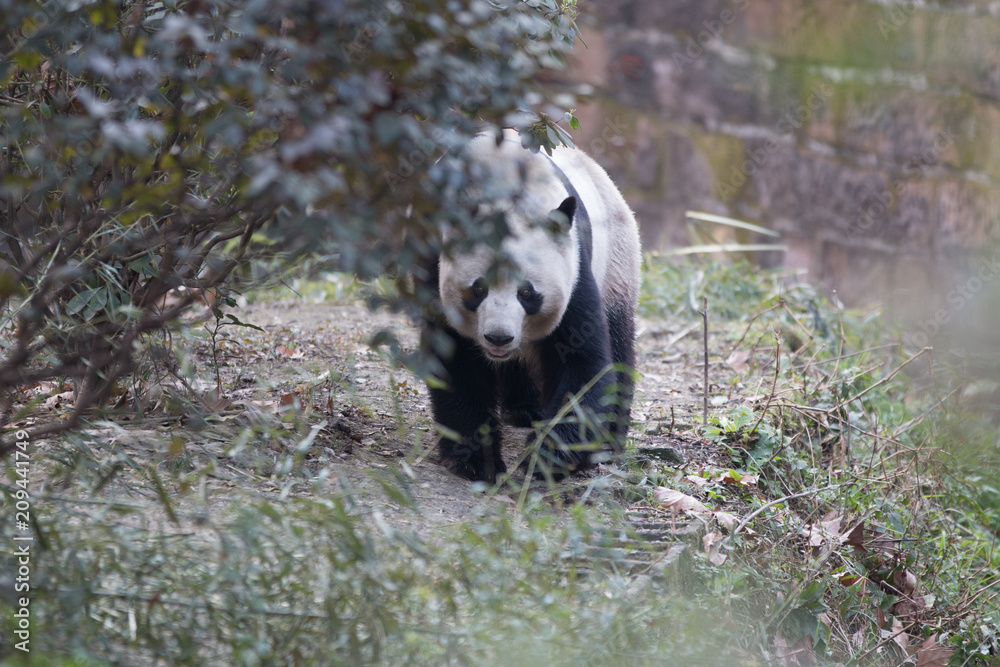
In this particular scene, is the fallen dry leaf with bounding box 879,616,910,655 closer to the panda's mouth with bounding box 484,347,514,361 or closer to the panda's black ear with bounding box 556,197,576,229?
the panda's mouth with bounding box 484,347,514,361

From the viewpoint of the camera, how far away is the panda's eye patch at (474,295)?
10.6 ft

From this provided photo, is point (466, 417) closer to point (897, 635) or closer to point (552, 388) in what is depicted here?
point (552, 388)

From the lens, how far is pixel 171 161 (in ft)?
6.73

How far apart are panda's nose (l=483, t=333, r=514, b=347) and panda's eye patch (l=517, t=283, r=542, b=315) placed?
0.14m

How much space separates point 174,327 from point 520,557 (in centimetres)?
126

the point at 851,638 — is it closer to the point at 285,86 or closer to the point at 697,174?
the point at 285,86

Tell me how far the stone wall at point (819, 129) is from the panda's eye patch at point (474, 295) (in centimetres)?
443

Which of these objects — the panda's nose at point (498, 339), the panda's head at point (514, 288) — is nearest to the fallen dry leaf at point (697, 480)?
the panda's head at point (514, 288)

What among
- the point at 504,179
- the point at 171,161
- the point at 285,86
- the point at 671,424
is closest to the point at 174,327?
the point at 171,161

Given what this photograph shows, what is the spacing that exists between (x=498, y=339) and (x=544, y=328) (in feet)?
1.06

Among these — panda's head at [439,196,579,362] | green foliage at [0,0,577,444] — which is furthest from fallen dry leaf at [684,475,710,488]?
green foliage at [0,0,577,444]

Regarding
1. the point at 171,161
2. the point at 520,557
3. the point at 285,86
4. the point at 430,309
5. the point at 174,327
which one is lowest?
the point at 520,557

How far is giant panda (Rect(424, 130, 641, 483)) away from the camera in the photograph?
3213 millimetres

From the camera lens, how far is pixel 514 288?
3191mm
